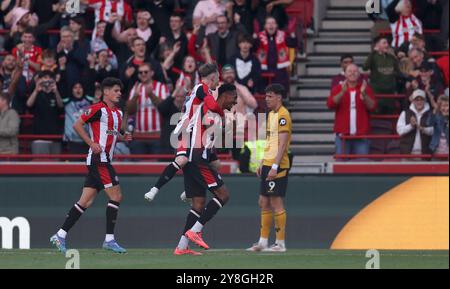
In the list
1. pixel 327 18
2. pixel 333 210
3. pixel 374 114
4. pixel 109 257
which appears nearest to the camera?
pixel 109 257

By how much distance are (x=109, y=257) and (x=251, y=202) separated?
3.65 m

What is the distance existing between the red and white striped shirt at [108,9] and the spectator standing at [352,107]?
14.0 feet

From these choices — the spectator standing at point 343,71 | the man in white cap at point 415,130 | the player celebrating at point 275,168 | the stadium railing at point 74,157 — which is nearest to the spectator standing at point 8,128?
the stadium railing at point 74,157

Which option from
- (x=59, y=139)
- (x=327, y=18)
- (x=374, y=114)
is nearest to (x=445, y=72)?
(x=374, y=114)

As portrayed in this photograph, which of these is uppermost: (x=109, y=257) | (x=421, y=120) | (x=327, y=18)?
(x=327, y=18)

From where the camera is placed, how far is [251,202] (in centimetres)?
2020

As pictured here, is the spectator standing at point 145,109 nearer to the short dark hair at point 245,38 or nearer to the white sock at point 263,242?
the short dark hair at point 245,38

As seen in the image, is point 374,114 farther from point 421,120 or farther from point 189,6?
point 189,6

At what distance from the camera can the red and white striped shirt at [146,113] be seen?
827 inches

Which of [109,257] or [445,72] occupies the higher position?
[445,72]

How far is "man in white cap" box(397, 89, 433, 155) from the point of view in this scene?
20656 millimetres

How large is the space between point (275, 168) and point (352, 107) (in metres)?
3.42

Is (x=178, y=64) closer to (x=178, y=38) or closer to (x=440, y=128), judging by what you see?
(x=178, y=38)

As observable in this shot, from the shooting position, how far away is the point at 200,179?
17.3 meters
